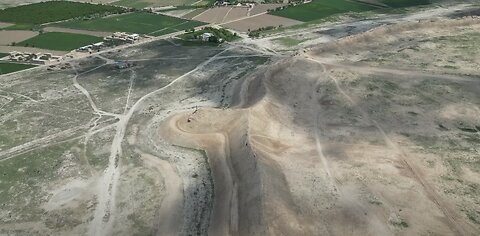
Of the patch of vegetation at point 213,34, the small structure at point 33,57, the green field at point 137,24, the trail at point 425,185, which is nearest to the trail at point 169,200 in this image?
the trail at point 425,185

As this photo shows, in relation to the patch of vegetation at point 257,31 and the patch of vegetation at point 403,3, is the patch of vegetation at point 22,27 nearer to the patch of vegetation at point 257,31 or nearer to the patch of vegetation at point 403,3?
the patch of vegetation at point 257,31

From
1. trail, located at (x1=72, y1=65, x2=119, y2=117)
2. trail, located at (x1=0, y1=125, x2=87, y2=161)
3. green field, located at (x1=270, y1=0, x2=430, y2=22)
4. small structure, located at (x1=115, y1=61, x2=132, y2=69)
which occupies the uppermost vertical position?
green field, located at (x1=270, y1=0, x2=430, y2=22)

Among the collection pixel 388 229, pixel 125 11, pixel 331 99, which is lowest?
pixel 388 229

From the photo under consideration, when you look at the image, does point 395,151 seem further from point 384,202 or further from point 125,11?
point 125,11

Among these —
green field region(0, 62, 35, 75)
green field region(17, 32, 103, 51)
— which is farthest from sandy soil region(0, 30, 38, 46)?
green field region(0, 62, 35, 75)

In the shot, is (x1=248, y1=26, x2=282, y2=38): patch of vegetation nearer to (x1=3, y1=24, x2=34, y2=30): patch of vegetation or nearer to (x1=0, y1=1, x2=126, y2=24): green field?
(x1=0, y1=1, x2=126, y2=24): green field

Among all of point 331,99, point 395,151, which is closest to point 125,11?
point 331,99

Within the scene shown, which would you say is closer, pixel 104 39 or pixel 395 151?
pixel 395 151
